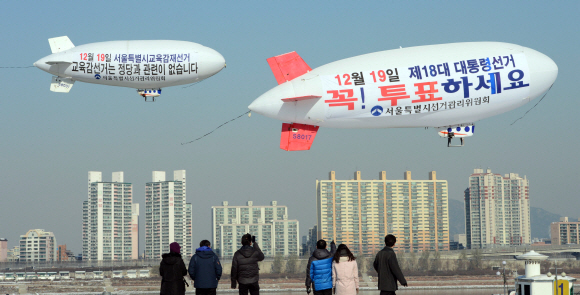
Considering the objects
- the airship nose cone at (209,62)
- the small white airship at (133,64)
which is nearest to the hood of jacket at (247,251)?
the small white airship at (133,64)

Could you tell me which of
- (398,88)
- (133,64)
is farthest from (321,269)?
(133,64)

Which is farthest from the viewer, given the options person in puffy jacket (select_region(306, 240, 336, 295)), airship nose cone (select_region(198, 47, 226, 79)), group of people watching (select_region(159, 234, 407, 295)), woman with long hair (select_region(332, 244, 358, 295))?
airship nose cone (select_region(198, 47, 226, 79))

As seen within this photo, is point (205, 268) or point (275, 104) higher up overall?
point (275, 104)

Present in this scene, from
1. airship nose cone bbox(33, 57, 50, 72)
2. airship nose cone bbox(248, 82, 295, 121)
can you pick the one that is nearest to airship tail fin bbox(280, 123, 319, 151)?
airship nose cone bbox(248, 82, 295, 121)

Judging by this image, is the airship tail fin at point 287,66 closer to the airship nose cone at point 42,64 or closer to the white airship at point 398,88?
→ the white airship at point 398,88

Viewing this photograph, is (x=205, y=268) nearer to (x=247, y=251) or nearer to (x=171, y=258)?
(x=171, y=258)

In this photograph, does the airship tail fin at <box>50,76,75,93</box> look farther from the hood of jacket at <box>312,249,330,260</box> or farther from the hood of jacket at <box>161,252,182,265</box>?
the hood of jacket at <box>312,249,330,260</box>
